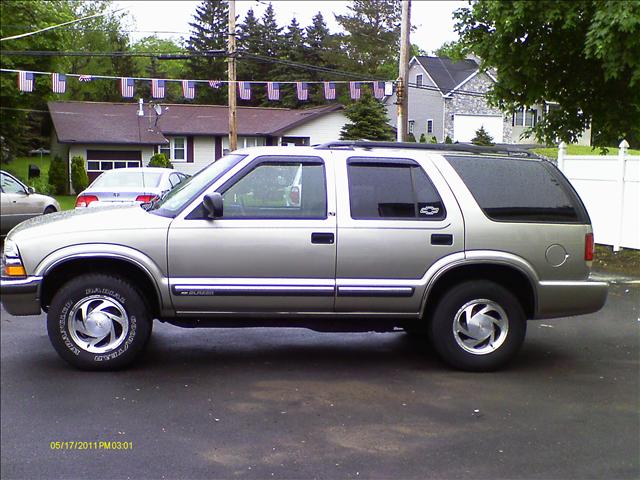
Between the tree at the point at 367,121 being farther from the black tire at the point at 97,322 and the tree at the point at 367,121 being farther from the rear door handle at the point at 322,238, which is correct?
the black tire at the point at 97,322

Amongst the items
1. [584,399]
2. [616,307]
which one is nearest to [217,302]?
[584,399]

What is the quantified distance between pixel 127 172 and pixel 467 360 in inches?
426

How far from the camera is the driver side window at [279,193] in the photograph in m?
6.23

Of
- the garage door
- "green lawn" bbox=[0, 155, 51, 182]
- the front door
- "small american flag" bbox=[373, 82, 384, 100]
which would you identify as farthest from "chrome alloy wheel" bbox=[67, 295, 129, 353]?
"green lawn" bbox=[0, 155, 51, 182]

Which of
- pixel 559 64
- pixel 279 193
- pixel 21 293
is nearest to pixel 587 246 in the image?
pixel 279 193

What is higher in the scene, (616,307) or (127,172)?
(127,172)

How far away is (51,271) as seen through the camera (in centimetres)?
603

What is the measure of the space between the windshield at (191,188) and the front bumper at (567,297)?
2.82 metres

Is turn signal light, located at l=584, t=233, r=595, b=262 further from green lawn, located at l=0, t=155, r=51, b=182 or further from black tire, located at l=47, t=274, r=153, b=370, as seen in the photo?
green lawn, located at l=0, t=155, r=51, b=182

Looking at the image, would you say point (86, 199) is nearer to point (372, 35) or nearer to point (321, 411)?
point (321, 411)

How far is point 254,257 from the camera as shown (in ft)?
20.0

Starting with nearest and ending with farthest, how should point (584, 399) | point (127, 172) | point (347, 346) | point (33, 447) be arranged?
point (33, 447) < point (584, 399) < point (347, 346) < point (127, 172)

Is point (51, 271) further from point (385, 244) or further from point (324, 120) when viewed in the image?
point (324, 120)

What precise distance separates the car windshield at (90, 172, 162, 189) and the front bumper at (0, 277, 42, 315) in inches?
364
